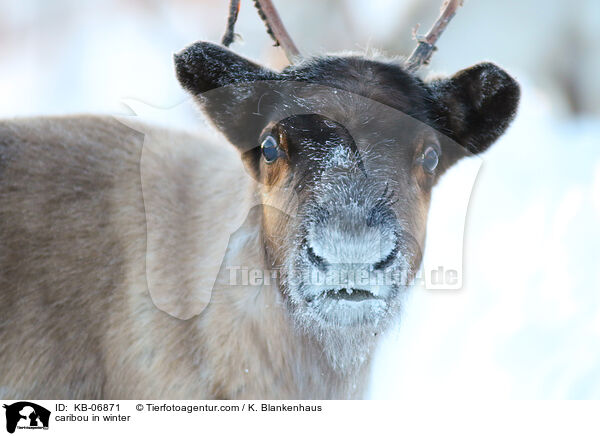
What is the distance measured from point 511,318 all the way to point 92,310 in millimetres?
1773

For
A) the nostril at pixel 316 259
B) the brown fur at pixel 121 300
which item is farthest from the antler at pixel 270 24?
the nostril at pixel 316 259

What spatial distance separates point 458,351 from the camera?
238 centimetres

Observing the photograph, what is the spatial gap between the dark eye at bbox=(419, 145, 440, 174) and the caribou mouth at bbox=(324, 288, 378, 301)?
0.49m

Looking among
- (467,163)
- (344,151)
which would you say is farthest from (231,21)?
(467,163)

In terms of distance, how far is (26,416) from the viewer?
187 centimetres

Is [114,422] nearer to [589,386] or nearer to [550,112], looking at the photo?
[589,386]

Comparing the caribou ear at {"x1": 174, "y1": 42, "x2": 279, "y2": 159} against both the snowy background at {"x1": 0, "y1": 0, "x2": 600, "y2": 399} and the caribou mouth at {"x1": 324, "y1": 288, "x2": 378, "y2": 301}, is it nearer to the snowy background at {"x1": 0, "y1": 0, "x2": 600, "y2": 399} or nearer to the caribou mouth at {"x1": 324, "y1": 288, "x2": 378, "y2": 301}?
the snowy background at {"x1": 0, "y1": 0, "x2": 600, "y2": 399}

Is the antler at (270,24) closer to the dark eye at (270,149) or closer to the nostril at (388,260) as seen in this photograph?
the dark eye at (270,149)

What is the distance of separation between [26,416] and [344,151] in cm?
141

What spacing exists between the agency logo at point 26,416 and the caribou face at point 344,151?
0.94 m

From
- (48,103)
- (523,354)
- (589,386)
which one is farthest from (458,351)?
(48,103)

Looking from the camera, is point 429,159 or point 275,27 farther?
point 275,27

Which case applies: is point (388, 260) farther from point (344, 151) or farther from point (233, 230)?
point (233, 230)

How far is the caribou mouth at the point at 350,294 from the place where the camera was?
4.95ft
